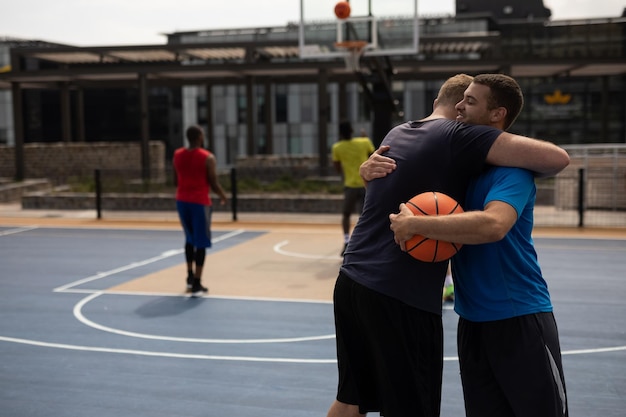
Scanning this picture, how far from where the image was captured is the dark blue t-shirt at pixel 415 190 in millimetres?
3033

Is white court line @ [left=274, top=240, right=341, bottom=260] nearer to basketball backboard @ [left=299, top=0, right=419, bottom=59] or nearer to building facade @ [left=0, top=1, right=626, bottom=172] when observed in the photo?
basketball backboard @ [left=299, top=0, right=419, bottom=59]

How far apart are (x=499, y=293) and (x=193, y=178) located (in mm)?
6414

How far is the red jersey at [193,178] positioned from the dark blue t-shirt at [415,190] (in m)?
5.99

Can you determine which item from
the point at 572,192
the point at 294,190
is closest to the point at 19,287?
the point at 294,190

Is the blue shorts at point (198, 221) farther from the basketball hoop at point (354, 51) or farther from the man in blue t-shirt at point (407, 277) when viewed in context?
the man in blue t-shirt at point (407, 277)

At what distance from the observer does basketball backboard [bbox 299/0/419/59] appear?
549 inches

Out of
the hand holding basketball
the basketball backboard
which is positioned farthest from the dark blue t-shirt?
the basketball backboard

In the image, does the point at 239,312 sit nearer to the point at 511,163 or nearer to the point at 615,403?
the point at 615,403

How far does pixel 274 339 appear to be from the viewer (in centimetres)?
707

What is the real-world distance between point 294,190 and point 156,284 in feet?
36.3

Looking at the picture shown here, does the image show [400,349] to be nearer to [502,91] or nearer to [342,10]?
[502,91]

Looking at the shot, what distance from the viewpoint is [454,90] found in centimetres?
324

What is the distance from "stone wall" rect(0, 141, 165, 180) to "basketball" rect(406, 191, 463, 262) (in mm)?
25174

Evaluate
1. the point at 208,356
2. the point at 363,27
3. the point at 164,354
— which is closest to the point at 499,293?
the point at 208,356
